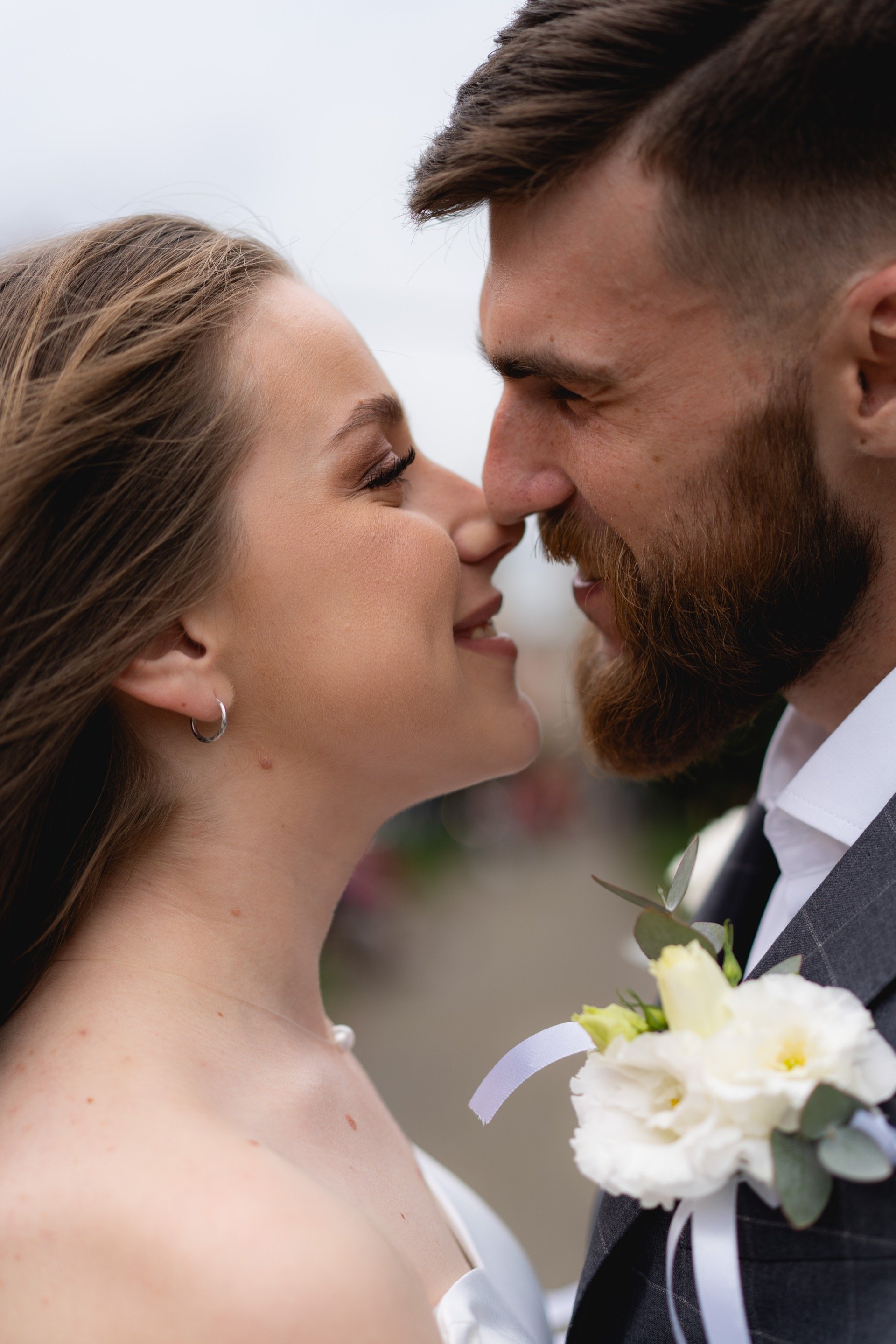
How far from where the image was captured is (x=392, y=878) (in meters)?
11.5

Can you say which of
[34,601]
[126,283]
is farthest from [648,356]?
[34,601]

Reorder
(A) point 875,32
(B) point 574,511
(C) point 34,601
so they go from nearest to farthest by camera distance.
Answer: (A) point 875,32 < (C) point 34,601 < (B) point 574,511

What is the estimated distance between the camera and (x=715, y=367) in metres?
1.99

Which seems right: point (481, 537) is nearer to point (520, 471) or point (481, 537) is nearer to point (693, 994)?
point (520, 471)

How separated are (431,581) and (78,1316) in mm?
1345

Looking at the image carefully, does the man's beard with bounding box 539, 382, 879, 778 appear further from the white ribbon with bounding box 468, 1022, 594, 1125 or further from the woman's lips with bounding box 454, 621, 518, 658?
the white ribbon with bounding box 468, 1022, 594, 1125

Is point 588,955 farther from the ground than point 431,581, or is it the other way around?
point 431,581

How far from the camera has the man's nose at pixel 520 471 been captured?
7.55 feet

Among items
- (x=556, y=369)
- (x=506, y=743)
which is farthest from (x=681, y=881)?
(x=556, y=369)

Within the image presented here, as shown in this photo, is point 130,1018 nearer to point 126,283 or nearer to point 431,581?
point 431,581

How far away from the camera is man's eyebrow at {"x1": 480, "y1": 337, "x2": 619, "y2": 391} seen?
207 cm

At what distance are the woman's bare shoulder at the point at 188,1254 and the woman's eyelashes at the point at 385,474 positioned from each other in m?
1.23

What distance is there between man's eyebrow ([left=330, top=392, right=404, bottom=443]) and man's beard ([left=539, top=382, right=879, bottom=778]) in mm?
442

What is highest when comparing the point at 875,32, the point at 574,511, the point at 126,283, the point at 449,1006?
the point at 875,32
